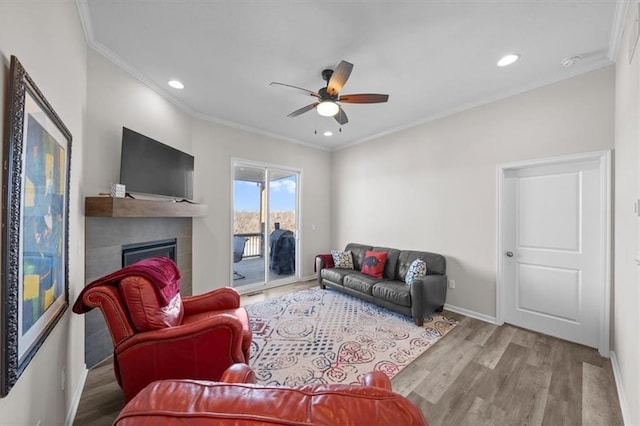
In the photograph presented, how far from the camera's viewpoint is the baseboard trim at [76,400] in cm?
168

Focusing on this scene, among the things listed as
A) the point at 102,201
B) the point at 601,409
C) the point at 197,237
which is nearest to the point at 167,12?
the point at 102,201

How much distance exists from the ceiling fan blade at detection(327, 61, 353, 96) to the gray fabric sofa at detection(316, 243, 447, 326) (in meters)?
2.35

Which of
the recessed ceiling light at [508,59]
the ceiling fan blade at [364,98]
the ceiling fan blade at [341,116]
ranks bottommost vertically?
the ceiling fan blade at [341,116]

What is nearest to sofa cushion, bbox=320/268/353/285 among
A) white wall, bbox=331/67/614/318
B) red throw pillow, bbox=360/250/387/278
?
red throw pillow, bbox=360/250/387/278

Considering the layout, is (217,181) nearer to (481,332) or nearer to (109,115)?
(109,115)

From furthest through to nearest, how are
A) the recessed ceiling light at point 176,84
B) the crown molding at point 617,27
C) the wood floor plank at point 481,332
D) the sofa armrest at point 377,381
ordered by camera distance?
the recessed ceiling light at point 176,84
the wood floor plank at point 481,332
the crown molding at point 617,27
the sofa armrest at point 377,381

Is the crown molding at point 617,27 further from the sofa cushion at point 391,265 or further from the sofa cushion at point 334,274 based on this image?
the sofa cushion at point 334,274

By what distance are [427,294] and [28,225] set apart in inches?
135

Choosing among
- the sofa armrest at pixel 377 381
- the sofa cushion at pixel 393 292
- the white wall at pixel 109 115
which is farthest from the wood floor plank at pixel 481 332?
the white wall at pixel 109 115

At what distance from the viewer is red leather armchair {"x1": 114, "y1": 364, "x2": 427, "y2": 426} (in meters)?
0.52

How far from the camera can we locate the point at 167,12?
192 cm

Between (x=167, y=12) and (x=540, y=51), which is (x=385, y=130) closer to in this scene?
(x=540, y=51)

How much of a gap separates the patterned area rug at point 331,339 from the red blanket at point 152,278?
105 centimetres

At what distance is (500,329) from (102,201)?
434cm
